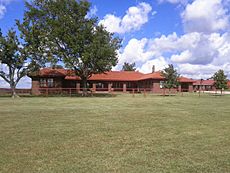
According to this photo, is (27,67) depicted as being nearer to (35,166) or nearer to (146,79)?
(146,79)

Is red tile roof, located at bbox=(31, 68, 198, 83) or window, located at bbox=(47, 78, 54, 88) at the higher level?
red tile roof, located at bbox=(31, 68, 198, 83)

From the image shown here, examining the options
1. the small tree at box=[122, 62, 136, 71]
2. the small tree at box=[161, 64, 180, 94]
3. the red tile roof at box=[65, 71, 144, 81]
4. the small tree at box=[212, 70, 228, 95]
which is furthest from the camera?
the small tree at box=[122, 62, 136, 71]


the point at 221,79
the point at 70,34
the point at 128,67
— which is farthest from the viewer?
the point at 128,67

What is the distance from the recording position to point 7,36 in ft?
130

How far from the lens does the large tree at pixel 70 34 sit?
39.1m

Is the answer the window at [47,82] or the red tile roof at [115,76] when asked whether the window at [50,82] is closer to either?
the window at [47,82]

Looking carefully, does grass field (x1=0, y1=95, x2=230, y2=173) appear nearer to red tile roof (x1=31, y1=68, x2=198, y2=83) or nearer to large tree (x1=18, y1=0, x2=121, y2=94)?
large tree (x1=18, y1=0, x2=121, y2=94)

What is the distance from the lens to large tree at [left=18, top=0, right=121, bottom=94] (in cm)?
3909

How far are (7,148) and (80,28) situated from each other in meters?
33.8

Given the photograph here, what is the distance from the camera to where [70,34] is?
1567 inches

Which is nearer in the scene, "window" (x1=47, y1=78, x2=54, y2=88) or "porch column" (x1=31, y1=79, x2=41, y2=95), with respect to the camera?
"porch column" (x1=31, y1=79, x2=41, y2=95)

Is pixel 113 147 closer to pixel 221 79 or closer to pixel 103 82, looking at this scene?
pixel 221 79

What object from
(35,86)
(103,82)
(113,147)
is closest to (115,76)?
(103,82)

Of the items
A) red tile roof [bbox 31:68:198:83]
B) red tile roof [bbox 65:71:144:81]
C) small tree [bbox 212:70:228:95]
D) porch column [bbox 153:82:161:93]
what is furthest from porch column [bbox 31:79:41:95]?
small tree [bbox 212:70:228:95]
